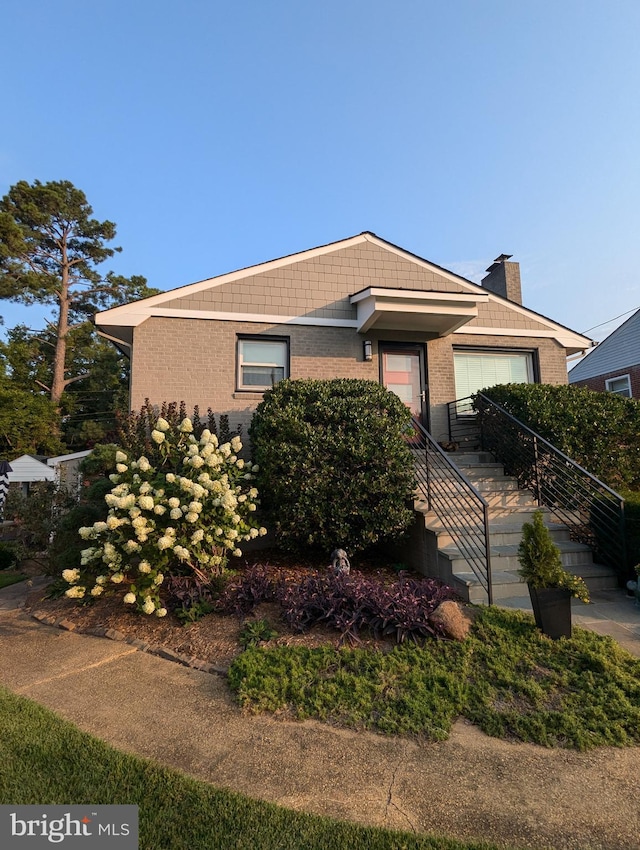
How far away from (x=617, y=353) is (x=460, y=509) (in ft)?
54.2

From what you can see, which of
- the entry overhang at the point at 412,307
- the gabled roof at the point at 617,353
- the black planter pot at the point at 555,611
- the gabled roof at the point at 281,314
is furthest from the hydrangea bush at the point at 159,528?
the gabled roof at the point at 617,353

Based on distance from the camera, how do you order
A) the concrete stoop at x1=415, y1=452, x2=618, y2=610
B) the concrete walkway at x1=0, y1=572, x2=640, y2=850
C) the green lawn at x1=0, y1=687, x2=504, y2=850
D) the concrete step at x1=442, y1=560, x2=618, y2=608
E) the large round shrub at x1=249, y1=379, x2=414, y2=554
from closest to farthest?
the green lawn at x1=0, y1=687, x2=504, y2=850, the concrete walkway at x1=0, y1=572, x2=640, y2=850, the concrete step at x1=442, y1=560, x2=618, y2=608, the concrete stoop at x1=415, y1=452, x2=618, y2=610, the large round shrub at x1=249, y1=379, x2=414, y2=554

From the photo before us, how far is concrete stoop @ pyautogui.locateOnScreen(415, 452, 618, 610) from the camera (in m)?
5.24

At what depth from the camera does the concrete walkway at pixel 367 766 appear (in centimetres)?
223

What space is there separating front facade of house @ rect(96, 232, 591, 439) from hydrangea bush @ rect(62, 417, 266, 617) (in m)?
3.56

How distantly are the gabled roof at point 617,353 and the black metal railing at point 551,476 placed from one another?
39.4 ft

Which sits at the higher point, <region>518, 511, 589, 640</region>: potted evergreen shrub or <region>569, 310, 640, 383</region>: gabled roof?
<region>569, 310, 640, 383</region>: gabled roof

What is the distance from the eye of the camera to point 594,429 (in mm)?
7730

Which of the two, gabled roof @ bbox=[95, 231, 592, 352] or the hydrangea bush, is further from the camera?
gabled roof @ bbox=[95, 231, 592, 352]

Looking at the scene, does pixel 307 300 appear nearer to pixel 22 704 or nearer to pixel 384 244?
pixel 384 244

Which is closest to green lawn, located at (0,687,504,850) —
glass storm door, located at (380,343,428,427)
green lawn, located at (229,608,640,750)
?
green lawn, located at (229,608,640,750)

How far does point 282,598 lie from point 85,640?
6.54 ft

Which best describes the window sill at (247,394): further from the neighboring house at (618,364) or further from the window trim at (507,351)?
the neighboring house at (618,364)

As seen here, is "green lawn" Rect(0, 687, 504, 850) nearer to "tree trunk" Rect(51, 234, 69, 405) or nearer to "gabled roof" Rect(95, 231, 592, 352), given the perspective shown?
"gabled roof" Rect(95, 231, 592, 352)
